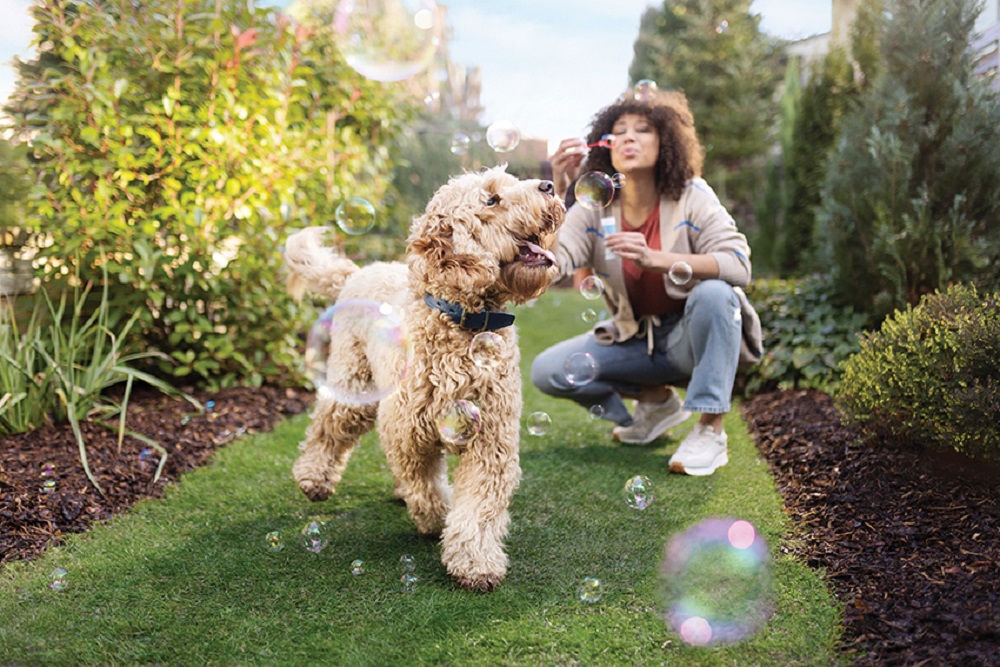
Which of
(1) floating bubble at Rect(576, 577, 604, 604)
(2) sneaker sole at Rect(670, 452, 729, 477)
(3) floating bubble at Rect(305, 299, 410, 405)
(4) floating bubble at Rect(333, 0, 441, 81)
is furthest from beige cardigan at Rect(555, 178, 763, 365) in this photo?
(4) floating bubble at Rect(333, 0, 441, 81)

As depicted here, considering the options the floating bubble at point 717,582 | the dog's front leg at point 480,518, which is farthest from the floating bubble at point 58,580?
the floating bubble at point 717,582

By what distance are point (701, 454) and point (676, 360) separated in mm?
549

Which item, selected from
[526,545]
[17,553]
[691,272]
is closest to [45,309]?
[17,553]

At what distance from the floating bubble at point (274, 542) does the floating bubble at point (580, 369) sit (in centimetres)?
165

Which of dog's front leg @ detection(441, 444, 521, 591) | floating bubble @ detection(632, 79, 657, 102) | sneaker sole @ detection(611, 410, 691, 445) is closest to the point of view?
dog's front leg @ detection(441, 444, 521, 591)

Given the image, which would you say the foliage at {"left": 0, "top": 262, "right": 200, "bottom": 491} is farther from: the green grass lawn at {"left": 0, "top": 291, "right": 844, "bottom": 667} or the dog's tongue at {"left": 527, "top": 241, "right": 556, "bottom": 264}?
the dog's tongue at {"left": 527, "top": 241, "right": 556, "bottom": 264}

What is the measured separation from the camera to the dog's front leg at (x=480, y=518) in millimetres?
2607

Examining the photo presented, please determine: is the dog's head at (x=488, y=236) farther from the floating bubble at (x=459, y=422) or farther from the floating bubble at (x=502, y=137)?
the floating bubble at (x=502, y=137)

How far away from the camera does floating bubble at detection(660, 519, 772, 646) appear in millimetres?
2336

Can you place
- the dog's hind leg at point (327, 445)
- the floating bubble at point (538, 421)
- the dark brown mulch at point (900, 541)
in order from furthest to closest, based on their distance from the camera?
1. the floating bubble at point (538, 421)
2. the dog's hind leg at point (327, 445)
3. the dark brown mulch at point (900, 541)

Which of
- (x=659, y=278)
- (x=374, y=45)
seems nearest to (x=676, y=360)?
(x=659, y=278)

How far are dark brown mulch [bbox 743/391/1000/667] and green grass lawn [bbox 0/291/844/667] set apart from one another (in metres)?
0.12

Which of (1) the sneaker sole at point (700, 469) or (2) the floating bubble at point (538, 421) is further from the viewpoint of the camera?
(1) the sneaker sole at point (700, 469)

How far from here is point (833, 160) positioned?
5.43m
